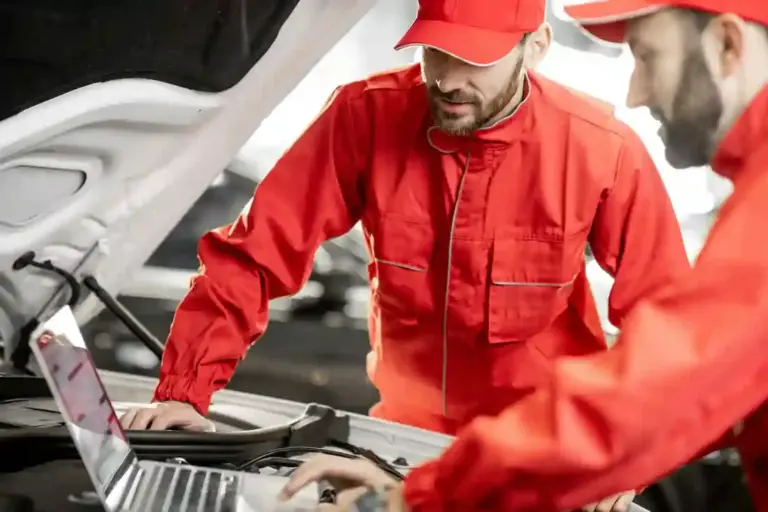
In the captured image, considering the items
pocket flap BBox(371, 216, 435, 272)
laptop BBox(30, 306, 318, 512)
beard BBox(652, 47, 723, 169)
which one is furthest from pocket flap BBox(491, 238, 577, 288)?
laptop BBox(30, 306, 318, 512)

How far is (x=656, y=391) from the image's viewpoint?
0.57 meters

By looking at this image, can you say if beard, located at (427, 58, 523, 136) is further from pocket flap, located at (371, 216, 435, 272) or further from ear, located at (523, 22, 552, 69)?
pocket flap, located at (371, 216, 435, 272)

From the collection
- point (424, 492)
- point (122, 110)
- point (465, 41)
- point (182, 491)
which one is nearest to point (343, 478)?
point (424, 492)

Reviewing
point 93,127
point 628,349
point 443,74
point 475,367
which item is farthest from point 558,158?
point 93,127

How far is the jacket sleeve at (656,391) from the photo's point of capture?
1.84 ft

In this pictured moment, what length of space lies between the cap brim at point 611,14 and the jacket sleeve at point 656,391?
265 mm

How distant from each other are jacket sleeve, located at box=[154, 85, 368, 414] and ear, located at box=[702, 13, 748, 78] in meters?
0.55

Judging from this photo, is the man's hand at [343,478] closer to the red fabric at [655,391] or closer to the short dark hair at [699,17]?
the red fabric at [655,391]

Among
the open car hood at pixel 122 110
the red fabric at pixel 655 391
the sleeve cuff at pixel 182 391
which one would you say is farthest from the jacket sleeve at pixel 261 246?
the red fabric at pixel 655 391

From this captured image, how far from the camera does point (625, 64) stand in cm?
103

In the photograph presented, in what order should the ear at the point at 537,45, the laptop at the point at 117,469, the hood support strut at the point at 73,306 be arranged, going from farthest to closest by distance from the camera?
the hood support strut at the point at 73,306, the ear at the point at 537,45, the laptop at the point at 117,469

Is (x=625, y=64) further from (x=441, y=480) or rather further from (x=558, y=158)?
(x=441, y=480)

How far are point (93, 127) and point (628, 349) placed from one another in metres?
0.89

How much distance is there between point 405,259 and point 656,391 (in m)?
0.59
